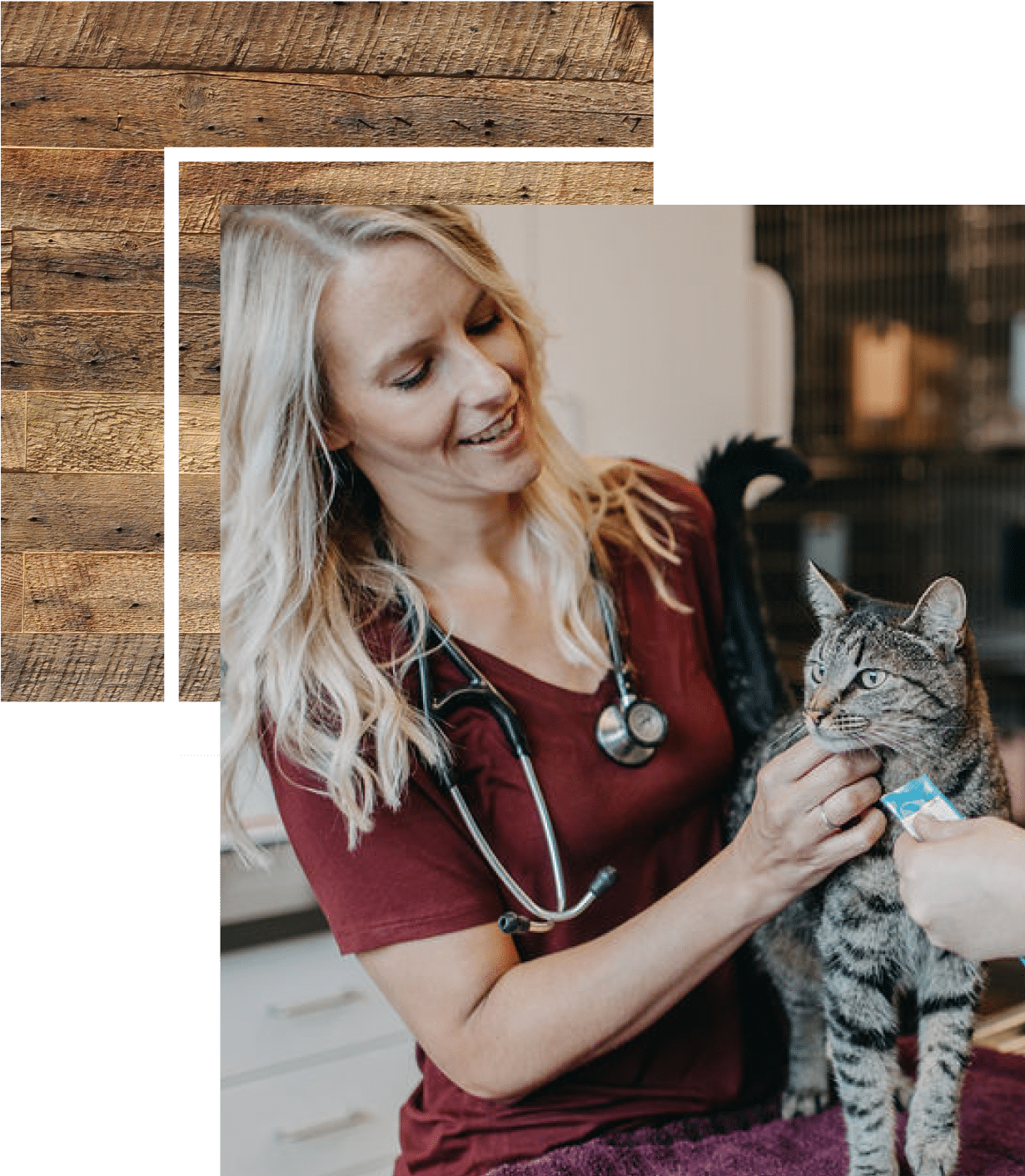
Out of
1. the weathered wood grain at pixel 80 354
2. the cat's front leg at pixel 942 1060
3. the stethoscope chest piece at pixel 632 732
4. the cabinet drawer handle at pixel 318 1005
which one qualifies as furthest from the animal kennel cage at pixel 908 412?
the weathered wood grain at pixel 80 354

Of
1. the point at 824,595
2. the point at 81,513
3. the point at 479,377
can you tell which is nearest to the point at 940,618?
the point at 824,595

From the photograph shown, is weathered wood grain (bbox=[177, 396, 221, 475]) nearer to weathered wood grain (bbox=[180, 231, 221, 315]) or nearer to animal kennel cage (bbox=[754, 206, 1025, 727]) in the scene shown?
weathered wood grain (bbox=[180, 231, 221, 315])

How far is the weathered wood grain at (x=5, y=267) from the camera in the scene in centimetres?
172

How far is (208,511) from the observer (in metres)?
1.67

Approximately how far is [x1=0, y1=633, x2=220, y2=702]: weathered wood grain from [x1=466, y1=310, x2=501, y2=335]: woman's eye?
2.17ft

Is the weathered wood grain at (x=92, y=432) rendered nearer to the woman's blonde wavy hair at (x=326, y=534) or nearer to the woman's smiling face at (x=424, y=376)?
the woman's blonde wavy hair at (x=326, y=534)

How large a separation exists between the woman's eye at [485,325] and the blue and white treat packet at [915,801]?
22.6 inches

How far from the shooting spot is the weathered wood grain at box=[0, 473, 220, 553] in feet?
5.69

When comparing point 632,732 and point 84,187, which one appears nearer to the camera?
point 632,732

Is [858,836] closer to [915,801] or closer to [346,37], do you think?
[915,801]

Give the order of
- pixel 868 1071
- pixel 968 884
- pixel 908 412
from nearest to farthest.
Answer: pixel 968 884 < pixel 868 1071 < pixel 908 412

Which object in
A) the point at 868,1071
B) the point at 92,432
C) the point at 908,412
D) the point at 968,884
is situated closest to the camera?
the point at 968,884

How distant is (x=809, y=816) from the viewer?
112 centimetres

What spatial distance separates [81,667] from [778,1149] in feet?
3.37
